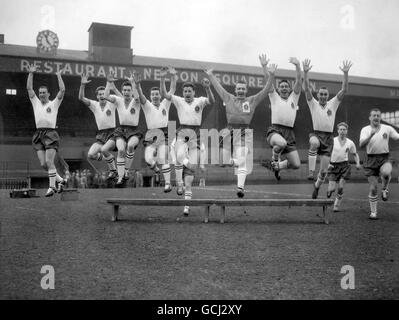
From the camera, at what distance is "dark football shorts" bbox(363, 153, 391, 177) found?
28.2 ft

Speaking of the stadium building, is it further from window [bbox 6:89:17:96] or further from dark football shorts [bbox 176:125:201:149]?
dark football shorts [bbox 176:125:201:149]

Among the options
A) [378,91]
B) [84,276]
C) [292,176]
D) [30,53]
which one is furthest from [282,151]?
[292,176]

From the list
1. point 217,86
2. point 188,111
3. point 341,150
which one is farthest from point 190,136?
point 341,150

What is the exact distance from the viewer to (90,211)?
9.67 m

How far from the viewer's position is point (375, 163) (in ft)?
28.4

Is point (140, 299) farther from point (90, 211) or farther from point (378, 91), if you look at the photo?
point (378, 91)

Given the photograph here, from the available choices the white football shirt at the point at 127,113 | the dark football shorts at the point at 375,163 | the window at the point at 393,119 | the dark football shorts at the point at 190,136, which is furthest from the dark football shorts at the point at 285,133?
the window at the point at 393,119

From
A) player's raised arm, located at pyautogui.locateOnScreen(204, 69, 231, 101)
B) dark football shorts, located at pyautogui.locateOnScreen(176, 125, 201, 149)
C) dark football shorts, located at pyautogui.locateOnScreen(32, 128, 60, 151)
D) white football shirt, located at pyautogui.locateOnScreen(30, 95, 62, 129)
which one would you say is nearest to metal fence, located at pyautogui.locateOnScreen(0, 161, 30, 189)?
dark football shorts, located at pyautogui.locateOnScreen(32, 128, 60, 151)

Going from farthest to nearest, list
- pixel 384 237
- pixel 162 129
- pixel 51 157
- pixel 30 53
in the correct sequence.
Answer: pixel 30 53, pixel 51 157, pixel 162 129, pixel 384 237

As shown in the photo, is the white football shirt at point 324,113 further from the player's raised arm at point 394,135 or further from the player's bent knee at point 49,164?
the player's bent knee at point 49,164

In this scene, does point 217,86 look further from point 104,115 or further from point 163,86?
point 104,115

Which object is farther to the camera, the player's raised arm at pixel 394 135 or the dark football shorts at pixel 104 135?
the player's raised arm at pixel 394 135

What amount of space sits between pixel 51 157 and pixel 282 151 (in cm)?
462

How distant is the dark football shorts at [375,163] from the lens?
8609mm
